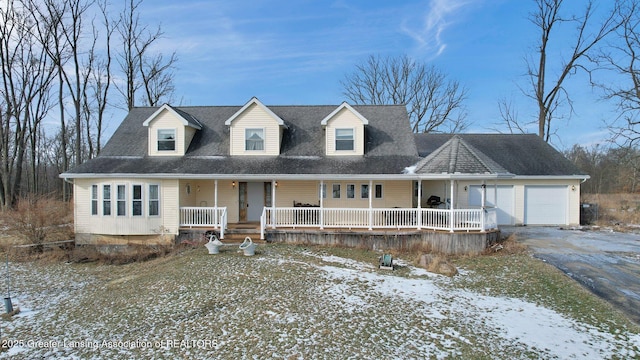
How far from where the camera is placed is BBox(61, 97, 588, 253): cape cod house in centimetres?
1379

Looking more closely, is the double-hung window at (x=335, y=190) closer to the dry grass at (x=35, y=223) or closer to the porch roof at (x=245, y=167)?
the porch roof at (x=245, y=167)

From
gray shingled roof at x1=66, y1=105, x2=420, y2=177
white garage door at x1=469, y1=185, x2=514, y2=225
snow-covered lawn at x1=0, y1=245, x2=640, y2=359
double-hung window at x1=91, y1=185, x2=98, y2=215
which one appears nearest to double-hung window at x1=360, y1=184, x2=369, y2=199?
gray shingled roof at x1=66, y1=105, x2=420, y2=177

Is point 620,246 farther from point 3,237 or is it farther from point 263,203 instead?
point 3,237

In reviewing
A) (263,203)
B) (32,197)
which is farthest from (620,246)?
(32,197)

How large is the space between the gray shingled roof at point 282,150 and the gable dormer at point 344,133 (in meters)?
0.43

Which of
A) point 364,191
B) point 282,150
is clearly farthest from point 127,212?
point 364,191

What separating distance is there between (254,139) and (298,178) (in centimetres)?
355

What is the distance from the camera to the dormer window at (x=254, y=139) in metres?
15.9

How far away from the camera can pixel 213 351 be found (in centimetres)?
560

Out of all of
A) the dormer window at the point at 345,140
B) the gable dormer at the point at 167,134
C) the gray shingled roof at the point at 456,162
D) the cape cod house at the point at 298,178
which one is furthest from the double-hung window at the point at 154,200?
the gray shingled roof at the point at 456,162

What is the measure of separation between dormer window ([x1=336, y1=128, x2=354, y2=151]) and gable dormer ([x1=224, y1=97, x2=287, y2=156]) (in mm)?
2827

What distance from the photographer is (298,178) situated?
14031 millimetres

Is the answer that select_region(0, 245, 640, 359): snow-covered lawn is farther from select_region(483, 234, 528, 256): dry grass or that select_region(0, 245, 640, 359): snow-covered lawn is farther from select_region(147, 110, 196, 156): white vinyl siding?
select_region(147, 110, 196, 156): white vinyl siding

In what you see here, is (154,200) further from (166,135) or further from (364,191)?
(364,191)
